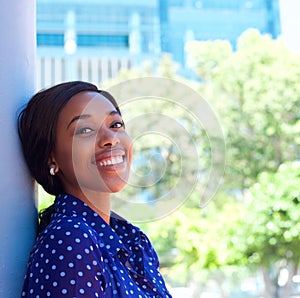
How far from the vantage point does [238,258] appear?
3111mm

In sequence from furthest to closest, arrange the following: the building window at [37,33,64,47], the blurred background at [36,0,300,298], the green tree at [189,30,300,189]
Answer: the building window at [37,33,64,47] < the green tree at [189,30,300,189] < the blurred background at [36,0,300,298]

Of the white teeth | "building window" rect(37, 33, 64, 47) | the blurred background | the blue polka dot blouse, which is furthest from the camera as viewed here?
"building window" rect(37, 33, 64, 47)

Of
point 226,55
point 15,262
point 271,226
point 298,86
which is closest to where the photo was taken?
point 15,262

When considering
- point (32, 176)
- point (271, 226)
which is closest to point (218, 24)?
point (271, 226)

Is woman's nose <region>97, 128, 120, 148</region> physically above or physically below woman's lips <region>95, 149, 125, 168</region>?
above

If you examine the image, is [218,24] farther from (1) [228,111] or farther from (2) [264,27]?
(1) [228,111]

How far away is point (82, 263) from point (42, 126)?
17 cm

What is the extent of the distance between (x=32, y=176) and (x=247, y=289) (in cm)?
303

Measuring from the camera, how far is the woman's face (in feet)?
1.75

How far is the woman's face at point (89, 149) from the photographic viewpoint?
532 millimetres

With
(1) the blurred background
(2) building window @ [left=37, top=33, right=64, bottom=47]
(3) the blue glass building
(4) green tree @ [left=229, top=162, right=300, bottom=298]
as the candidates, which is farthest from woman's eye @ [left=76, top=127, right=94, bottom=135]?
(2) building window @ [left=37, top=33, right=64, bottom=47]

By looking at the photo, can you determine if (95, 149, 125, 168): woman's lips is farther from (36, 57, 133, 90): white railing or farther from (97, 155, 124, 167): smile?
(36, 57, 133, 90): white railing

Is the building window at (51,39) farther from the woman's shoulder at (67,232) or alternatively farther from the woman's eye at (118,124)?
the woman's shoulder at (67,232)

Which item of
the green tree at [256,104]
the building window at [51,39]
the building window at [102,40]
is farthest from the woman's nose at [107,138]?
the building window at [51,39]
